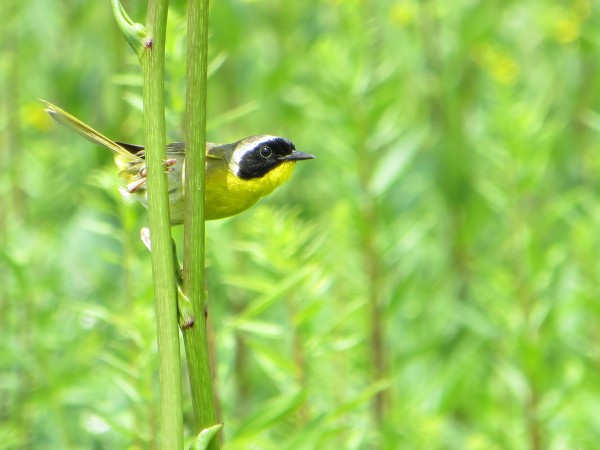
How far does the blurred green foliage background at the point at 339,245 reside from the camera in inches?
88.4

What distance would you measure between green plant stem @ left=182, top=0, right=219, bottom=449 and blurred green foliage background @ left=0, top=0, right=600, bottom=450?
656 mm

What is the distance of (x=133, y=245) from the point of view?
2.31m

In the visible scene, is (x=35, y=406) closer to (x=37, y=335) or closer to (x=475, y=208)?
(x=37, y=335)

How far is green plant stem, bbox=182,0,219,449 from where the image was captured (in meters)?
1.11

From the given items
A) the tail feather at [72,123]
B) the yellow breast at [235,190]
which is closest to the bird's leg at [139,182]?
the yellow breast at [235,190]

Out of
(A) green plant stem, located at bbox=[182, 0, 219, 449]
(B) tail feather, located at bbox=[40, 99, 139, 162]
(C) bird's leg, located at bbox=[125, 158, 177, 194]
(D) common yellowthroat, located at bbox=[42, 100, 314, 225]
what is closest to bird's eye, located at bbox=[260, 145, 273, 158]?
(D) common yellowthroat, located at bbox=[42, 100, 314, 225]

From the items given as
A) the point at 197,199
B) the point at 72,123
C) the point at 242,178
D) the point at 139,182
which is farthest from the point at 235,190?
the point at 197,199

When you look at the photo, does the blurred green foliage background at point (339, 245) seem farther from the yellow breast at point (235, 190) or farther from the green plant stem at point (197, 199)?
the green plant stem at point (197, 199)

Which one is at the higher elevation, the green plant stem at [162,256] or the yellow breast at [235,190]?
the yellow breast at [235,190]

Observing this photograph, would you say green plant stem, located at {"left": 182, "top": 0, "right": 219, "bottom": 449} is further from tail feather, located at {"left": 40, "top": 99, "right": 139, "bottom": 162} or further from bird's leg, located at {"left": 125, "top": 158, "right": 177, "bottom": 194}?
bird's leg, located at {"left": 125, "top": 158, "right": 177, "bottom": 194}

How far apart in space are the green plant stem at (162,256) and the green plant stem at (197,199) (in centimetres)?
2

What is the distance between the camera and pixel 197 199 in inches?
44.3

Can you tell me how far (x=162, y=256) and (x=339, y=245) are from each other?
1.49m

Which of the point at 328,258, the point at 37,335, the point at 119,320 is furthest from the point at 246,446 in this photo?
the point at 328,258
